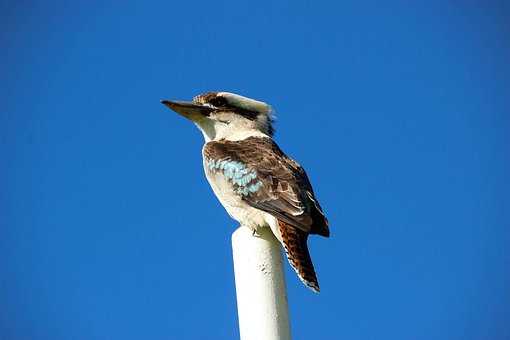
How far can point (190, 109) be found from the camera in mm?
6562

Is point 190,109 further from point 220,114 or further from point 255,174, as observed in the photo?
point 255,174

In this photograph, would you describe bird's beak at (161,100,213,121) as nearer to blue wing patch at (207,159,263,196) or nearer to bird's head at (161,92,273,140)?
bird's head at (161,92,273,140)

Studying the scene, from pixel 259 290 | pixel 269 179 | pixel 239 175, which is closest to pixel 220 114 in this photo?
pixel 239 175

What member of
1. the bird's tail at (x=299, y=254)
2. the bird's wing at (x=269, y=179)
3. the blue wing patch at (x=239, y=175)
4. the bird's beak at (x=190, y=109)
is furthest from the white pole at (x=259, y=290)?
the bird's beak at (x=190, y=109)

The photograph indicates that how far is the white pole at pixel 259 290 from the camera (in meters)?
3.71

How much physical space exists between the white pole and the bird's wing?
95cm

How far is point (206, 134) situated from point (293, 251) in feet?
7.27

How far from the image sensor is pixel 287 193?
5.39 meters

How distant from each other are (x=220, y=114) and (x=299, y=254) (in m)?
2.22

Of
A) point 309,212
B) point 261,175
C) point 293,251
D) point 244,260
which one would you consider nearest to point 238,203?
point 261,175

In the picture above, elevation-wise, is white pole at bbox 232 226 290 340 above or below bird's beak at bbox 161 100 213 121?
below

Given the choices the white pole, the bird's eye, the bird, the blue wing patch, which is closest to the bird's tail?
the bird

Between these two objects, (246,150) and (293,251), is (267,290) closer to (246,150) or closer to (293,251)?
(293,251)

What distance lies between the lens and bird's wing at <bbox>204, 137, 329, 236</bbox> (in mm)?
5180
